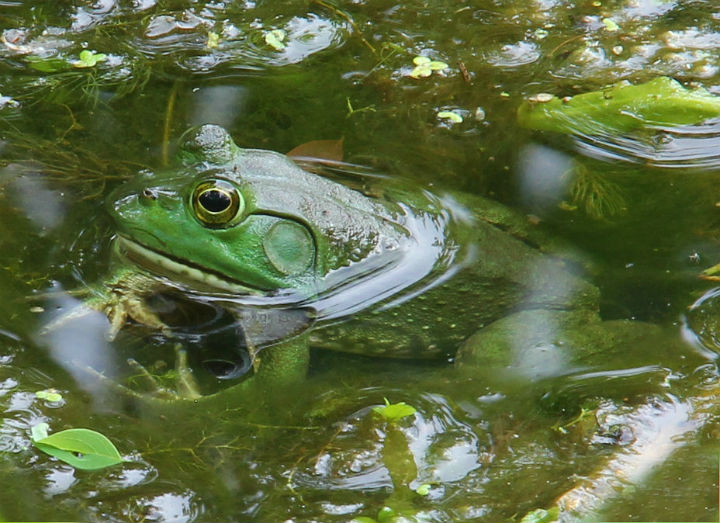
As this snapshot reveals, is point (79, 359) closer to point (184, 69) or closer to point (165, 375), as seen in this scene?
point (165, 375)

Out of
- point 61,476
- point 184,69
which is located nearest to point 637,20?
point 184,69

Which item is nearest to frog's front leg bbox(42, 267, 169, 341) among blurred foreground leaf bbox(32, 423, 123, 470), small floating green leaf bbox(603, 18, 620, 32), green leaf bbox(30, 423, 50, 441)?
green leaf bbox(30, 423, 50, 441)

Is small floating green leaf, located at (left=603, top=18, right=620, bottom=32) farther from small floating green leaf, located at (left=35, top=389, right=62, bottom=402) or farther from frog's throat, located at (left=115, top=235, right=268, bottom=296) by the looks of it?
small floating green leaf, located at (left=35, top=389, right=62, bottom=402)

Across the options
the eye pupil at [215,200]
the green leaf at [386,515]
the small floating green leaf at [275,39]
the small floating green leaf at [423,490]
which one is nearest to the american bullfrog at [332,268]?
the eye pupil at [215,200]

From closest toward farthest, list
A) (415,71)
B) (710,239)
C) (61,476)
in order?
(61,476)
(710,239)
(415,71)

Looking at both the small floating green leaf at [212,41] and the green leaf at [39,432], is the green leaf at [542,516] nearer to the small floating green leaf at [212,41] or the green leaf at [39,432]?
the green leaf at [39,432]
